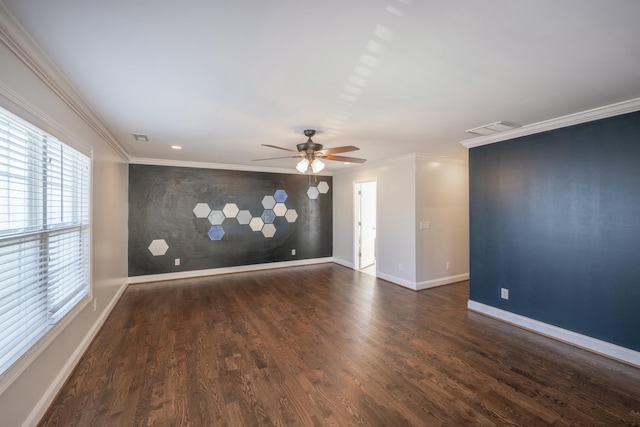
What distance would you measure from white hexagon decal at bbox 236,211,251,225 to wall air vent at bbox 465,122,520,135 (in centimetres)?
421

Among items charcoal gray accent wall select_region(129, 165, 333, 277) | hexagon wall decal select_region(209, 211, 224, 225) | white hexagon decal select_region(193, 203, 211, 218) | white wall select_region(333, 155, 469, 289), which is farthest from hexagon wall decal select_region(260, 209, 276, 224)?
white wall select_region(333, 155, 469, 289)

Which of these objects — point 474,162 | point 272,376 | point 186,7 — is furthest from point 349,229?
point 186,7

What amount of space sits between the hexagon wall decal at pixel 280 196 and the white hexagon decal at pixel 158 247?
2.31 m

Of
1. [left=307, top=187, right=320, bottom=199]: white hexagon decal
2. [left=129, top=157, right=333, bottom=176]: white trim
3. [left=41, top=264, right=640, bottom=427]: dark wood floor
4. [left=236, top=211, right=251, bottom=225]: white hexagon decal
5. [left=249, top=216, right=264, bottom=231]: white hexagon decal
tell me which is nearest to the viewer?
[left=41, top=264, right=640, bottom=427]: dark wood floor

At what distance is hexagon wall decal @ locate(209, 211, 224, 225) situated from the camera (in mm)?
5301

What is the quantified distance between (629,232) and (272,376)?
3339 mm

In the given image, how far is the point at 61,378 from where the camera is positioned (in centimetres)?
198

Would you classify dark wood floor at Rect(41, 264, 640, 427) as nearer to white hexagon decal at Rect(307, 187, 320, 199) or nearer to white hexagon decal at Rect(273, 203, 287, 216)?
white hexagon decal at Rect(273, 203, 287, 216)

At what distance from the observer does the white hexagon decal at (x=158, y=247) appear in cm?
487

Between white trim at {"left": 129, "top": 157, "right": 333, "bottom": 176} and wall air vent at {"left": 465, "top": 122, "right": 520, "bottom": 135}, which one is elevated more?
white trim at {"left": 129, "top": 157, "right": 333, "bottom": 176}

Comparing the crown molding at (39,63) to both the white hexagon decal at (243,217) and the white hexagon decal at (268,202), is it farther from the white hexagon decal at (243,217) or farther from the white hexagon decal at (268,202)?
the white hexagon decal at (268,202)

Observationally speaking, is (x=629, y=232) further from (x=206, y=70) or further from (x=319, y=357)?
(x=206, y=70)

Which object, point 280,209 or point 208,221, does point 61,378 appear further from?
point 280,209

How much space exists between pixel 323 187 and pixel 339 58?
4.86 meters
